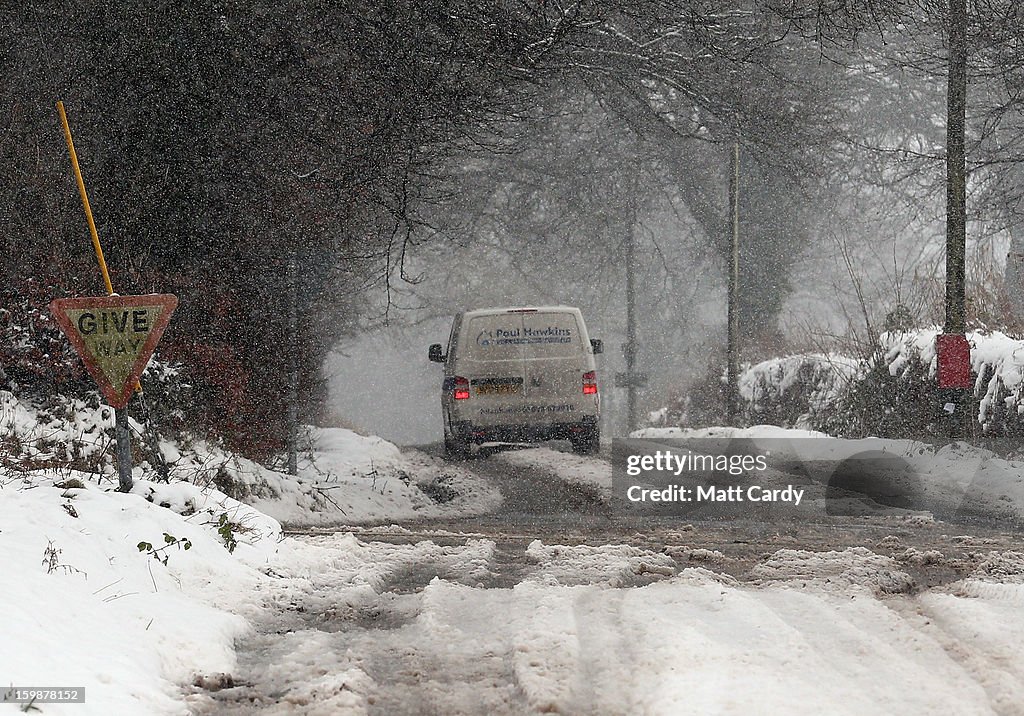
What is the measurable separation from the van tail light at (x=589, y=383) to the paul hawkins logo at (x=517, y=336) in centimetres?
64

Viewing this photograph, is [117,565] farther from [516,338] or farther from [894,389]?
[894,389]

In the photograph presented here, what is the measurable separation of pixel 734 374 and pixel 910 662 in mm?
20814

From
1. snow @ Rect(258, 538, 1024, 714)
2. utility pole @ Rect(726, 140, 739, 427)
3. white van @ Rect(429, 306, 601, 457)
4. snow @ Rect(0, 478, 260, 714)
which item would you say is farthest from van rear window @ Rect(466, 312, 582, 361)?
utility pole @ Rect(726, 140, 739, 427)

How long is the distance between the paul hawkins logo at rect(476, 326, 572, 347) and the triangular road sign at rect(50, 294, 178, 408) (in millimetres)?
8619

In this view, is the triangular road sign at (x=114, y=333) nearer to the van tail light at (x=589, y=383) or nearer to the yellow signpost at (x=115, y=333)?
the yellow signpost at (x=115, y=333)

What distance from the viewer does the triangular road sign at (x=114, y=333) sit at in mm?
6801

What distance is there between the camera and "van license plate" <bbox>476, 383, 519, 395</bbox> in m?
15.3

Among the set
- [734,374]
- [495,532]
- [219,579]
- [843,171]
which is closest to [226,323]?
[495,532]

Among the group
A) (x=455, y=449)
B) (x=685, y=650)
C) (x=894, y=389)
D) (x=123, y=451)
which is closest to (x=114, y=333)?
(x=123, y=451)

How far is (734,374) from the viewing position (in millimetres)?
25141

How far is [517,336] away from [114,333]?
8.85 m

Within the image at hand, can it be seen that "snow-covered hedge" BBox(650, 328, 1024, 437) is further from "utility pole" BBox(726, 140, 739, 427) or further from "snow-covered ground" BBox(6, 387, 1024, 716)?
"snow-covered ground" BBox(6, 387, 1024, 716)

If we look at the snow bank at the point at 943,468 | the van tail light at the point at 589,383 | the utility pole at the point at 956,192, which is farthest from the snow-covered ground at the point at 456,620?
the utility pole at the point at 956,192

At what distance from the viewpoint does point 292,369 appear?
13.5 metres
